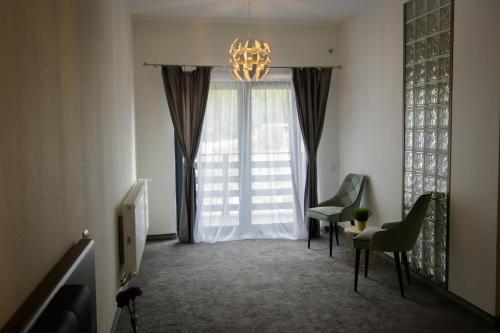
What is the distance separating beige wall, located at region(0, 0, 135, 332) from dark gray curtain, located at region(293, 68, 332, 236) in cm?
297

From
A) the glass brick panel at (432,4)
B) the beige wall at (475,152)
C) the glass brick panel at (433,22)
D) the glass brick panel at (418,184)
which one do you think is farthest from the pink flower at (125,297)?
the glass brick panel at (432,4)

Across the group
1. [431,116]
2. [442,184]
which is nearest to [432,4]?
[431,116]

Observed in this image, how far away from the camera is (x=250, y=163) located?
593cm

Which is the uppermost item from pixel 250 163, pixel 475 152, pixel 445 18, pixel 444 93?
pixel 445 18

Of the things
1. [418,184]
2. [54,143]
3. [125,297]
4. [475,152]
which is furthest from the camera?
[418,184]

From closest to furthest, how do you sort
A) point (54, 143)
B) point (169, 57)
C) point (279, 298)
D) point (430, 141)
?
point (54, 143) → point (279, 298) → point (430, 141) → point (169, 57)

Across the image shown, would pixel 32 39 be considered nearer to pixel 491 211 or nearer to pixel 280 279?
pixel 491 211

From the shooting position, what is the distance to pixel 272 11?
536cm

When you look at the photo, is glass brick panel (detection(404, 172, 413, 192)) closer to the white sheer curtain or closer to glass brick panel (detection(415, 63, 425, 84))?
glass brick panel (detection(415, 63, 425, 84))

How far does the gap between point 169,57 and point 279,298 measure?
10.8ft

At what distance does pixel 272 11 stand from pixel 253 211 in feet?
8.14

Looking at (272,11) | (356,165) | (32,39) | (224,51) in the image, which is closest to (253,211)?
(356,165)

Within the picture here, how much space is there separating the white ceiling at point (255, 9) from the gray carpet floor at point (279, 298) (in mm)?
2770

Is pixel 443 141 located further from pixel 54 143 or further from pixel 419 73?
pixel 54 143
